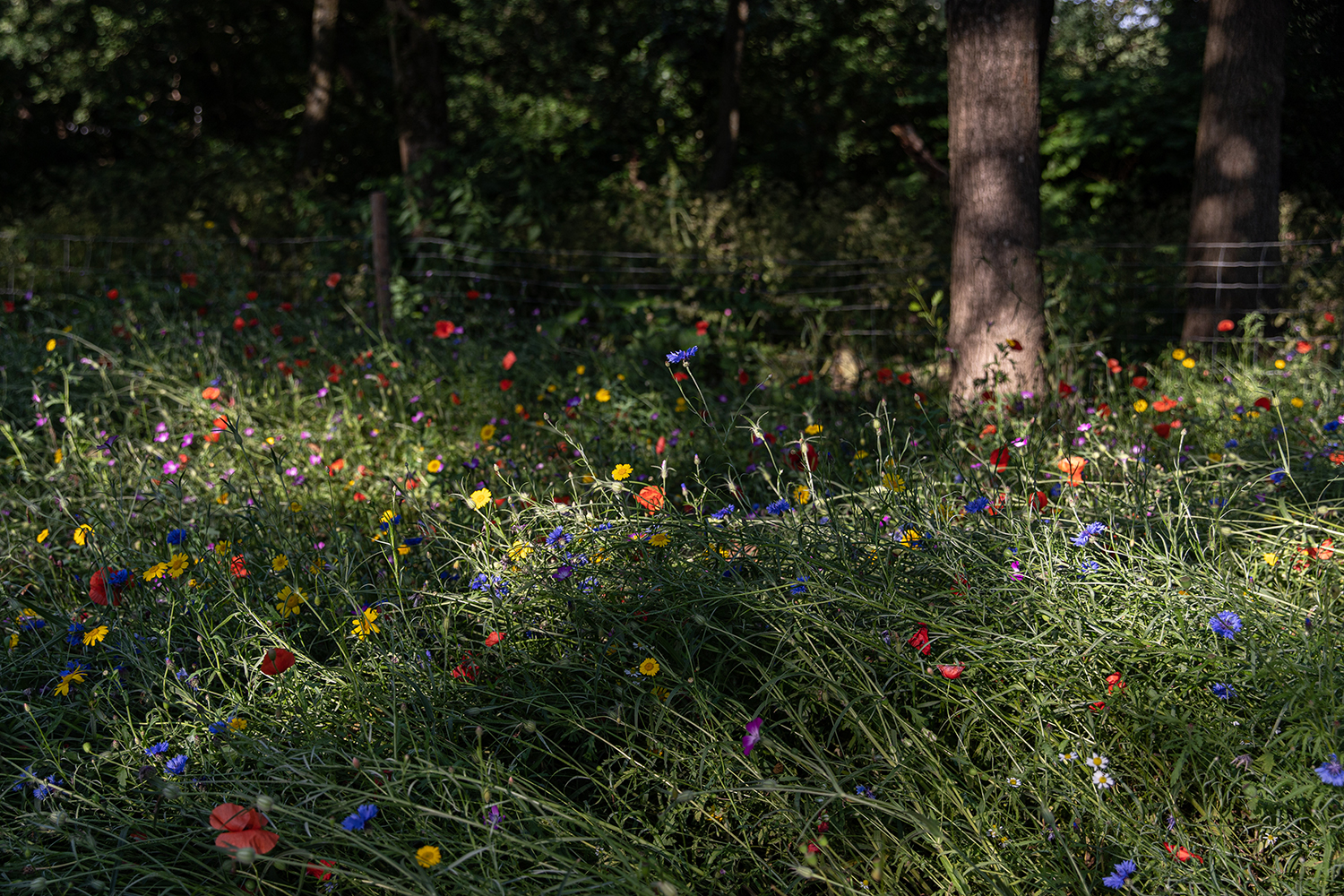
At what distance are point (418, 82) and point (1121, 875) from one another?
6924 millimetres

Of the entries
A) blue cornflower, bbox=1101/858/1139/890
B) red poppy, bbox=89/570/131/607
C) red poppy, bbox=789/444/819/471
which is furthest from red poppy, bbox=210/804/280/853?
red poppy, bbox=789/444/819/471

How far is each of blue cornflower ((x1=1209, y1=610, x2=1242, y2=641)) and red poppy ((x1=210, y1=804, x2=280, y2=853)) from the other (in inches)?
66.1

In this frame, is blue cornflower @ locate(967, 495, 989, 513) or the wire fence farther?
the wire fence

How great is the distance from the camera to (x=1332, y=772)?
58.9 inches

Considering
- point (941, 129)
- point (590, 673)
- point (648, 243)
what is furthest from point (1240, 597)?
point (941, 129)

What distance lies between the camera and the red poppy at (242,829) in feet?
4.66

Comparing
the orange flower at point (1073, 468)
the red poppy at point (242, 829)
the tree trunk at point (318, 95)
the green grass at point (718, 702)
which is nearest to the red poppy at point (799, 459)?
the green grass at point (718, 702)

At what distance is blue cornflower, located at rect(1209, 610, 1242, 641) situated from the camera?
1.79 meters

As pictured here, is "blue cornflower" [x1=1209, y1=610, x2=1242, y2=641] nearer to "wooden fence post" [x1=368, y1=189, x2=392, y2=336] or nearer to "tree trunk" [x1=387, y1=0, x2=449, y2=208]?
"wooden fence post" [x1=368, y1=189, x2=392, y2=336]

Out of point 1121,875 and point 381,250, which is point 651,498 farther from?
point 381,250

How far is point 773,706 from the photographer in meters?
2.00

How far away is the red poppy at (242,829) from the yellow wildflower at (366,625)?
515 mm

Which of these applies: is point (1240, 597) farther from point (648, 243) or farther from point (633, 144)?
point (633, 144)

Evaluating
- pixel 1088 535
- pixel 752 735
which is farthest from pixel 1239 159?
pixel 752 735
